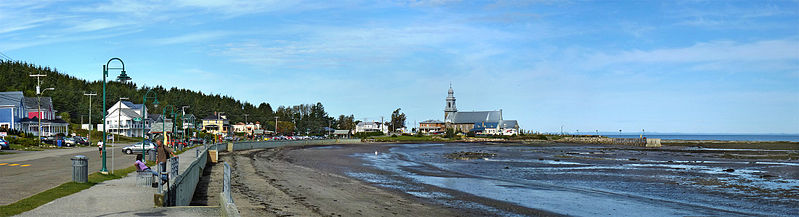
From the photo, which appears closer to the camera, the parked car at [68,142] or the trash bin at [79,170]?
the trash bin at [79,170]

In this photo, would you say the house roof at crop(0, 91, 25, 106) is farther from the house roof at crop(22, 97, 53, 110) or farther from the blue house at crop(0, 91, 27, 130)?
the house roof at crop(22, 97, 53, 110)

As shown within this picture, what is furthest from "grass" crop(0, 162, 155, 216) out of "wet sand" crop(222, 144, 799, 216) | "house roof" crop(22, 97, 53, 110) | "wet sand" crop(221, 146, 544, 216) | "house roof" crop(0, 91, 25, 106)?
"house roof" crop(22, 97, 53, 110)

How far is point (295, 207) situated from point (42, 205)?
9144 millimetres

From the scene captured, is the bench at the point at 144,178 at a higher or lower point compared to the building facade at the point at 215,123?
→ lower

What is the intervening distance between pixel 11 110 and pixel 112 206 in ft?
286

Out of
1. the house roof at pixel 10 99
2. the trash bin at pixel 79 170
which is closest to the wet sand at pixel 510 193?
the trash bin at pixel 79 170

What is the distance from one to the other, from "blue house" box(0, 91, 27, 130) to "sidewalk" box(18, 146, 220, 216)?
80.4 metres

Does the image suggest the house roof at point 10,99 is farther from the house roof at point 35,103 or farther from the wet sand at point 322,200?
the wet sand at point 322,200

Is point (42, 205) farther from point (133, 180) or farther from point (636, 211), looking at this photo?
point (636, 211)

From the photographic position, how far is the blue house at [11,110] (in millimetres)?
87000

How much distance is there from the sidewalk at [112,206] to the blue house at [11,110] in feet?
264

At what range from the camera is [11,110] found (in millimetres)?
87625

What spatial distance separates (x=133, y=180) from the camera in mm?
22328

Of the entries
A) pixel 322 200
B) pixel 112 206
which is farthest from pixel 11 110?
pixel 112 206
